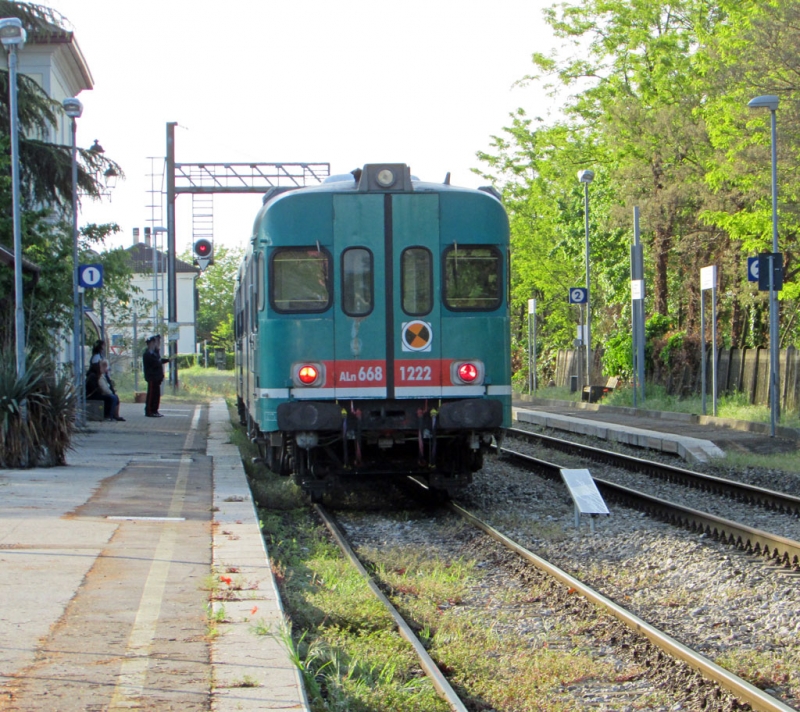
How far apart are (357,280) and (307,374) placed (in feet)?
3.36

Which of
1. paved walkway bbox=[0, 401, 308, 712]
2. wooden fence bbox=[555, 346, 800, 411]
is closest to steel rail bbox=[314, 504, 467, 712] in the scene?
paved walkway bbox=[0, 401, 308, 712]

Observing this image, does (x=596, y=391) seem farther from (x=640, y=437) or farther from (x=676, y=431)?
(x=640, y=437)

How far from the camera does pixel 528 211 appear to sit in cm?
4603

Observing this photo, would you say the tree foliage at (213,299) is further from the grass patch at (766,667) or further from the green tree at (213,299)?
the grass patch at (766,667)

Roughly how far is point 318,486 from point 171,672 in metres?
7.10

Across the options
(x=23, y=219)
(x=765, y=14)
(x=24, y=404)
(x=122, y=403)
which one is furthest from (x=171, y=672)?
(x=122, y=403)

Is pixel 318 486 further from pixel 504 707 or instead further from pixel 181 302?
pixel 181 302

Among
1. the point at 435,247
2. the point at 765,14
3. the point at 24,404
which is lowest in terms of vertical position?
the point at 24,404

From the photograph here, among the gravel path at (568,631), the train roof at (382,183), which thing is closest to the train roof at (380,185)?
the train roof at (382,183)

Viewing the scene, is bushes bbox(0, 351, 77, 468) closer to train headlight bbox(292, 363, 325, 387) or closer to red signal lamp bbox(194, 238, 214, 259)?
train headlight bbox(292, 363, 325, 387)

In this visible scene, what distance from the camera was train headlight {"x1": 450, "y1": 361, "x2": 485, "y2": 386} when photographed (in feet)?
37.2

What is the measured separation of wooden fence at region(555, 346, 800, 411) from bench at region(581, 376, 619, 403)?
224 centimetres

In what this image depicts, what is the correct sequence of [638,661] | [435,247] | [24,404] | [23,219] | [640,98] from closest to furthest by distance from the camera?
[638,661] → [435,247] → [24,404] → [23,219] → [640,98]

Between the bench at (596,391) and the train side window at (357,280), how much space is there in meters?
23.2
